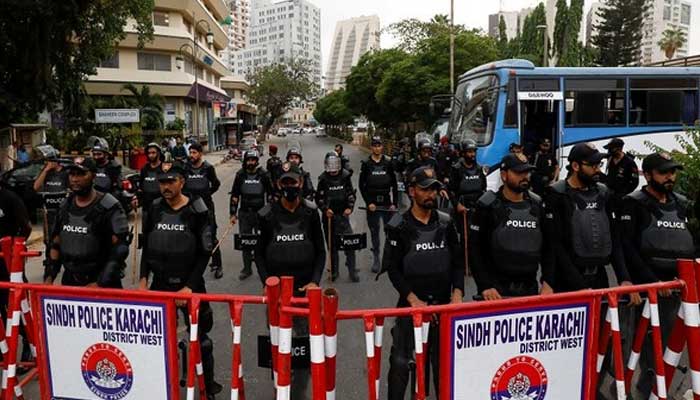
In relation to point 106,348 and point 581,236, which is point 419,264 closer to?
point 581,236

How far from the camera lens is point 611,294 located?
10.9ft

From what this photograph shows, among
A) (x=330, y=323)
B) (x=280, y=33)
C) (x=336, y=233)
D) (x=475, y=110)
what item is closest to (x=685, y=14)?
(x=280, y=33)

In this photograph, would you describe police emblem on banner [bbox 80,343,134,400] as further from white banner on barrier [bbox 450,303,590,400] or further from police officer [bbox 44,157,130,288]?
white banner on barrier [bbox 450,303,590,400]

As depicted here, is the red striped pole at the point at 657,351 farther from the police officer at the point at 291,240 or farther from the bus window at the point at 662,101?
the bus window at the point at 662,101

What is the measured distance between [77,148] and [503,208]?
23.9m

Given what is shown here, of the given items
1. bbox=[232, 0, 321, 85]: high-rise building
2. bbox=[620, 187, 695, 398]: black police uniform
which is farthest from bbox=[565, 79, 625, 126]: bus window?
bbox=[232, 0, 321, 85]: high-rise building

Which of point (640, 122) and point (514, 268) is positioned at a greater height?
point (640, 122)

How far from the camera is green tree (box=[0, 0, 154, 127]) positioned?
14.0 m

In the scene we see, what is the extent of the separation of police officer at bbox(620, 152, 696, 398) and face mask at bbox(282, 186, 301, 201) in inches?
100.0

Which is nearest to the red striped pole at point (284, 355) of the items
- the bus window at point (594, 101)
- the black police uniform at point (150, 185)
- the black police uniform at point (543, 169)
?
the black police uniform at point (150, 185)

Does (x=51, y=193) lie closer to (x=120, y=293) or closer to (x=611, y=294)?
(x=120, y=293)

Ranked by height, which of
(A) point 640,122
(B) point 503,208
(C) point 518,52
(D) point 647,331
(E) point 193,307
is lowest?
(D) point 647,331

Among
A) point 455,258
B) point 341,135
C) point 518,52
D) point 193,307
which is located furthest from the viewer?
point 341,135

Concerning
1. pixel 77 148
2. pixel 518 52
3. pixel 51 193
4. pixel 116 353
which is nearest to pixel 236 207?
pixel 51 193
